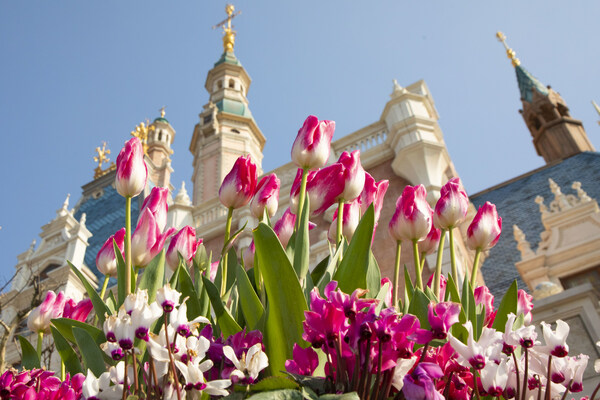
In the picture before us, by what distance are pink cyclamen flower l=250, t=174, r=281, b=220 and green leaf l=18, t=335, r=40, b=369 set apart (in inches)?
30.7

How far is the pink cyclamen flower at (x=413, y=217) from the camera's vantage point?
5.67ft

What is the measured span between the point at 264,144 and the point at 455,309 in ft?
87.0

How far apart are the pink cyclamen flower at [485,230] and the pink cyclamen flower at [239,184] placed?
732mm

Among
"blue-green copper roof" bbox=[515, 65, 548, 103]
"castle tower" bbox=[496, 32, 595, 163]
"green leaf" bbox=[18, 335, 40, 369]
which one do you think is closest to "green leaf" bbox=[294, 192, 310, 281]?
"green leaf" bbox=[18, 335, 40, 369]

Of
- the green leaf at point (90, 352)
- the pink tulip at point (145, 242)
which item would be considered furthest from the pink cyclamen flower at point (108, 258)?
the green leaf at point (90, 352)

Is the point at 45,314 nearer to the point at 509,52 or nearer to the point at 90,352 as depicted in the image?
the point at 90,352

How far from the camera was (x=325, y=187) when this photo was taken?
175 centimetres

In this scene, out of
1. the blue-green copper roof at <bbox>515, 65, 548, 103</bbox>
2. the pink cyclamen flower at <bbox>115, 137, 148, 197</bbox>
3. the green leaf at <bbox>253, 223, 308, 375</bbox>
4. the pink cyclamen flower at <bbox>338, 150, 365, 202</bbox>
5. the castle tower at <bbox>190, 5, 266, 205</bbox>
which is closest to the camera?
the green leaf at <bbox>253, 223, 308, 375</bbox>

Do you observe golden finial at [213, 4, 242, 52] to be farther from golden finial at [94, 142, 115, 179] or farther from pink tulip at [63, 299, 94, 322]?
pink tulip at [63, 299, 94, 322]

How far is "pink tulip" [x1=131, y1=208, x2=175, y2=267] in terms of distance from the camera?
64.2 inches

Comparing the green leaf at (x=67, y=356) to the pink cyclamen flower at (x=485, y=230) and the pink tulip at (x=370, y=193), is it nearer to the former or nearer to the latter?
the pink tulip at (x=370, y=193)

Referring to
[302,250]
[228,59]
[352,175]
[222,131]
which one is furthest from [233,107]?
[302,250]

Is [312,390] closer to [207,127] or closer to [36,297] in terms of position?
[36,297]

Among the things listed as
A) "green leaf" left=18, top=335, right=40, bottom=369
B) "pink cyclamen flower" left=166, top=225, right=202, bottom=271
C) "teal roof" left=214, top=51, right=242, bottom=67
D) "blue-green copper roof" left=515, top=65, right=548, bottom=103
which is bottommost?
"green leaf" left=18, top=335, right=40, bottom=369
